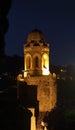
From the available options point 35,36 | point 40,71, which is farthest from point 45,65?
point 35,36

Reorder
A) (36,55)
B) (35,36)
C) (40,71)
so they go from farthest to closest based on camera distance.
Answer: (35,36) < (36,55) < (40,71)

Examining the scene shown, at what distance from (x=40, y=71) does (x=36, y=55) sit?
1406 mm

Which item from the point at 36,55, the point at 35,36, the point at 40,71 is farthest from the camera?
the point at 35,36

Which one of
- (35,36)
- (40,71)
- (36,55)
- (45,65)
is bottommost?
(40,71)

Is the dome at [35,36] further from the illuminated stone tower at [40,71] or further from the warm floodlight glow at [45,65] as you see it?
the warm floodlight glow at [45,65]

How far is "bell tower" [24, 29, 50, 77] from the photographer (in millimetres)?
38344

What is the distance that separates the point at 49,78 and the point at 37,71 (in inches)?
53.4

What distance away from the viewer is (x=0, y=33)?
9.64m

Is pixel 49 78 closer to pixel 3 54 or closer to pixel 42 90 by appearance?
pixel 42 90

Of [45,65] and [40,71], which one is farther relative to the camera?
[45,65]

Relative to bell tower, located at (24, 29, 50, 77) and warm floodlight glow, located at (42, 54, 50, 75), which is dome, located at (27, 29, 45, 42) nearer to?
bell tower, located at (24, 29, 50, 77)

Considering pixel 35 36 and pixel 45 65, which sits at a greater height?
pixel 35 36

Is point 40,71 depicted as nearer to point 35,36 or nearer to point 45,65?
point 45,65

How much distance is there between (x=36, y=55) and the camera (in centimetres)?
3859
